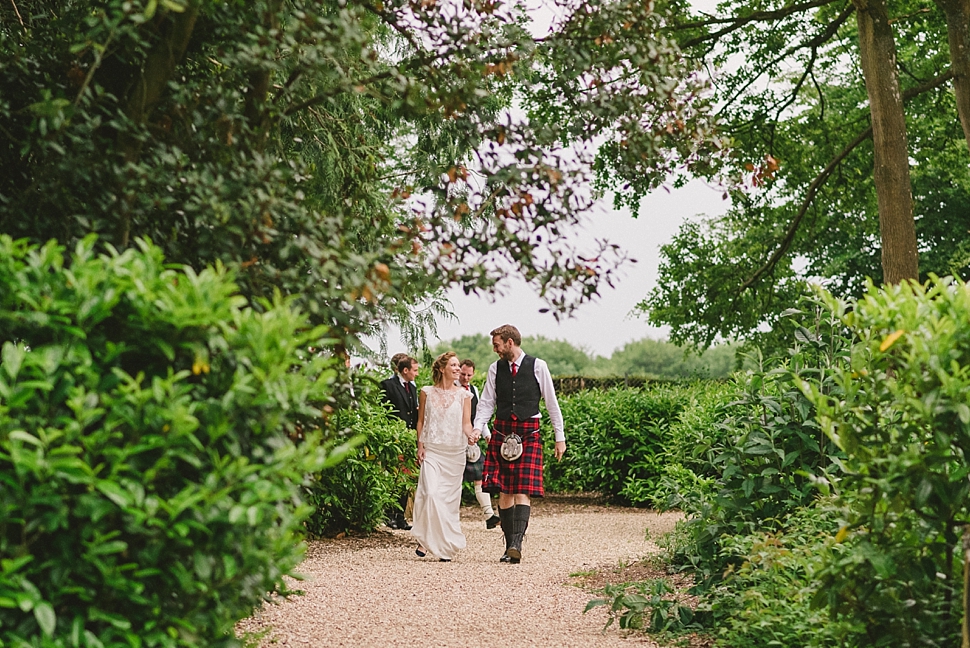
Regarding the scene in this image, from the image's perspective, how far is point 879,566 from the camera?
3.72m

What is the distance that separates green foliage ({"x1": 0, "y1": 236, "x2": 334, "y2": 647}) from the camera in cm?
294

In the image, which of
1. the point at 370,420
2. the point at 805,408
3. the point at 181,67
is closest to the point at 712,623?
the point at 805,408

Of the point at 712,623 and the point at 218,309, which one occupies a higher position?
the point at 218,309

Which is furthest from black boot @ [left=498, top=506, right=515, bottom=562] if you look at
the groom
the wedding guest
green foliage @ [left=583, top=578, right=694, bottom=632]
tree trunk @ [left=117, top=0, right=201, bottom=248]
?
tree trunk @ [left=117, top=0, right=201, bottom=248]

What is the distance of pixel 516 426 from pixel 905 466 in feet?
17.1

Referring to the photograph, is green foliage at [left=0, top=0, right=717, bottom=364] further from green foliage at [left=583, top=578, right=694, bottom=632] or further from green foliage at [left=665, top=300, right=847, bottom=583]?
green foliage at [left=583, top=578, right=694, bottom=632]

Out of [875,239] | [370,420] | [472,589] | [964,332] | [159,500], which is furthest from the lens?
[875,239]

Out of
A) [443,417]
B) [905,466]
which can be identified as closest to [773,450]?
[905,466]

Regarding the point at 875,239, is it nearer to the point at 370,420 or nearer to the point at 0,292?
the point at 370,420

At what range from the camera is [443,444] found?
352 inches

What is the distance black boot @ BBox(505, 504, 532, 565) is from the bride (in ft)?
1.77

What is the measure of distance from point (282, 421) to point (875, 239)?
28366mm

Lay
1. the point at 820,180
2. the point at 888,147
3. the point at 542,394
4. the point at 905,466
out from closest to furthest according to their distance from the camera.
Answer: the point at 905,466
the point at 542,394
the point at 888,147
the point at 820,180

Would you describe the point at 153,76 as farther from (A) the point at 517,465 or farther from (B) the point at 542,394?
(B) the point at 542,394
